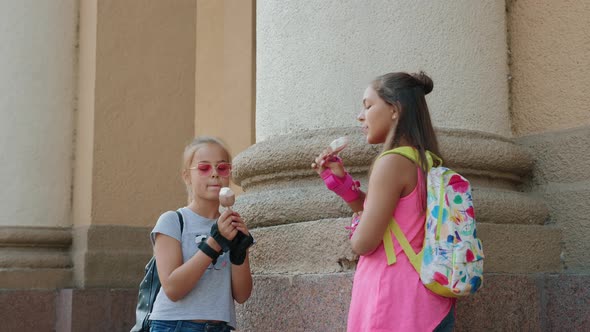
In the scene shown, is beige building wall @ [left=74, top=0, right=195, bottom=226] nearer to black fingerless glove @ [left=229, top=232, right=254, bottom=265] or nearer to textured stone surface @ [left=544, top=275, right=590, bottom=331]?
black fingerless glove @ [left=229, top=232, right=254, bottom=265]

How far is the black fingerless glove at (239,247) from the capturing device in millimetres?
3322

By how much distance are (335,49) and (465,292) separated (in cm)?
157

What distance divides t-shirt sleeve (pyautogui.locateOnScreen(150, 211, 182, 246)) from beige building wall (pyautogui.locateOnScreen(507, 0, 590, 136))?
1881 mm

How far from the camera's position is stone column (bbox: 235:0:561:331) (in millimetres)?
3756

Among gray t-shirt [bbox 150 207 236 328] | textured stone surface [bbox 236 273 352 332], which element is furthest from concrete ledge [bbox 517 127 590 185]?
gray t-shirt [bbox 150 207 236 328]

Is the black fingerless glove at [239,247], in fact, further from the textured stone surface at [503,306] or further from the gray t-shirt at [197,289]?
the textured stone surface at [503,306]

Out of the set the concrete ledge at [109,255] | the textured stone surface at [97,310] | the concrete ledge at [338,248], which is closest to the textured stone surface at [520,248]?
the concrete ledge at [338,248]

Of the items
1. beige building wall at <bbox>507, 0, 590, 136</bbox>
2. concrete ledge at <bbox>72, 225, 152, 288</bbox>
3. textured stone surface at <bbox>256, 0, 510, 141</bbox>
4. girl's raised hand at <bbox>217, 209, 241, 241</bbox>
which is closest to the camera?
girl's raised hand at <bbox>217, 209, 241, 241</bbox>

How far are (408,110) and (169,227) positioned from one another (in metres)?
1.11

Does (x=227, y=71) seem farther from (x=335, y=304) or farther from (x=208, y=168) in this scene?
(x=335, y=304)

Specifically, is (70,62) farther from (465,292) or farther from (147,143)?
(465,292)

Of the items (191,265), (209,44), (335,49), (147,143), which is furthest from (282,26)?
(209,44)

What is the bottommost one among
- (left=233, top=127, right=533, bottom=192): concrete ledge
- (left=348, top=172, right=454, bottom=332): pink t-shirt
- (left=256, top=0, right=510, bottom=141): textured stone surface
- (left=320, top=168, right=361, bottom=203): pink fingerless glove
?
(left=348, top=172, right=454, bottom=332): pink t-shirt

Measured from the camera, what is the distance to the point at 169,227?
350 centimetres
